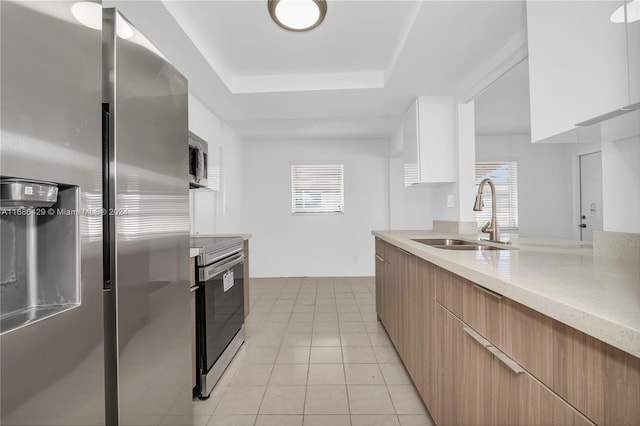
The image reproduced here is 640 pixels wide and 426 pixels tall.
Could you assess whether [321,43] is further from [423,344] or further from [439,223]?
[423,344]

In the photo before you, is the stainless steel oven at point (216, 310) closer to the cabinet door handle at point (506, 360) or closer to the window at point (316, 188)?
the cabinet door handle at point (506, 360)

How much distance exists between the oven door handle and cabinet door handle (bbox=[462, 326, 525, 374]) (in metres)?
1.38

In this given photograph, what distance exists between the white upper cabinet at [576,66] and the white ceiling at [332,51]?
0.62 meters

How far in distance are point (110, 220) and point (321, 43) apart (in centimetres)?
221

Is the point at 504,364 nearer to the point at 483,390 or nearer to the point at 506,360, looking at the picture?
the point at 506,360

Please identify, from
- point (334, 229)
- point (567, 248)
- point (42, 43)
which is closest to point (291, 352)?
point (567, 248)

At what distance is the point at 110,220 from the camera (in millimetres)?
882

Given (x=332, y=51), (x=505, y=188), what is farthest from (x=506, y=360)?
(x=505, y=188)

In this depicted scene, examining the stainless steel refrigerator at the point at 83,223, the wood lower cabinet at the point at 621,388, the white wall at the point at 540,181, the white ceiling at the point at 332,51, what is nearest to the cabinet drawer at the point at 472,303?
the wood lower cabinet at the point at 621,388

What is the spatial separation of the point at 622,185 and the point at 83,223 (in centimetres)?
205

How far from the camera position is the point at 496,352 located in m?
0.87

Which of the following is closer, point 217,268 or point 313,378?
point 217,268

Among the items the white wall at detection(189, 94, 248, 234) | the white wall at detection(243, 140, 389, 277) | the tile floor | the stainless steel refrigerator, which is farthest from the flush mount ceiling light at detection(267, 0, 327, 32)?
the white wall at detection(243, 140, 389, 277)

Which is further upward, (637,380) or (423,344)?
(637,380)
